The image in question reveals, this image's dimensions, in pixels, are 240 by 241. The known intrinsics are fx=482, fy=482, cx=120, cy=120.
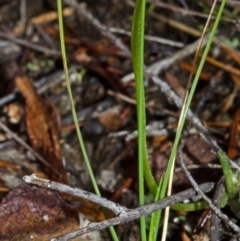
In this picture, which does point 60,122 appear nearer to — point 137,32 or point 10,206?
point 10,206

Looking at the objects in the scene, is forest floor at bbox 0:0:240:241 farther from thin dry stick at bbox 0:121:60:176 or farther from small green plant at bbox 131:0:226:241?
small green plant at bbox 131:0:226:241

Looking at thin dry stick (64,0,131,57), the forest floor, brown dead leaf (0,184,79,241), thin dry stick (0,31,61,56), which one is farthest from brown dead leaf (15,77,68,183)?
thin dry stick (64,0,131,57)

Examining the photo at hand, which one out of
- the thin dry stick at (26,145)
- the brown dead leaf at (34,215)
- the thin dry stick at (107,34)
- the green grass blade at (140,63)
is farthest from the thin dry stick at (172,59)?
the green grass blade at (140,63)

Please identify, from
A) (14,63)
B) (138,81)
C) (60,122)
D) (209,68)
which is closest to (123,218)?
(138,81)

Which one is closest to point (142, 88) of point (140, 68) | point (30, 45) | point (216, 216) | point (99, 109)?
point (140, 68)

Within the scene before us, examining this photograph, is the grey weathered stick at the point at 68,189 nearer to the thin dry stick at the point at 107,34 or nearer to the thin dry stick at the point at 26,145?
the thin dry stick at the point at 26,145

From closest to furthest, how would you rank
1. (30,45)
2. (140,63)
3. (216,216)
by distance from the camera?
1. (140,63)
2. (216,216)
3. (30,45)

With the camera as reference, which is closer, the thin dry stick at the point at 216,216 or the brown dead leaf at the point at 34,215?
the thin dry stick at the point at 216,216

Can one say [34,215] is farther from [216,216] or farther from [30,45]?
[30,45]
